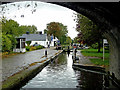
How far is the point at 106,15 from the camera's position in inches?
305

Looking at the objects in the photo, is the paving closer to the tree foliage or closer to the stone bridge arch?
the stone bridge arch

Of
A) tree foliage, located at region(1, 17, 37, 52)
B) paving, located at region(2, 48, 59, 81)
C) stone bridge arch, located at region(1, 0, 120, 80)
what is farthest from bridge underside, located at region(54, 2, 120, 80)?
tree foliage, located at region(1, 17, 37, 52)

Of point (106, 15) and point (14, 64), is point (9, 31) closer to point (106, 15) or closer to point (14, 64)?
point (14, 64)

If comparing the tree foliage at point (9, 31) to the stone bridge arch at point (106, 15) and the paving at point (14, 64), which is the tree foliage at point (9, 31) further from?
the stone bridge arch at point (106, 15)

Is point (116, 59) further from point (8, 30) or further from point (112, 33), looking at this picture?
point (8, 30)

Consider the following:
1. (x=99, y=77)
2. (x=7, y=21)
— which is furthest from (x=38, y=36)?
(x=99, y=77)

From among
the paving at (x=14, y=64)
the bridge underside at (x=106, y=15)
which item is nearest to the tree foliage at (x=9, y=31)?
the paving at (x=14, y=64)

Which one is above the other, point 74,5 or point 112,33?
point 74,5

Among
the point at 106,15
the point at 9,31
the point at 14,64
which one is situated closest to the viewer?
the point at 106,15

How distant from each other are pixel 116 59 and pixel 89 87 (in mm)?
1980

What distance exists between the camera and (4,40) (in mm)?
27844

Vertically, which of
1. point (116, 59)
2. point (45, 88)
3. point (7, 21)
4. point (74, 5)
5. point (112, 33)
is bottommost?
point (45, 88)

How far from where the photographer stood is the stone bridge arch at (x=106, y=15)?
715 centimetres

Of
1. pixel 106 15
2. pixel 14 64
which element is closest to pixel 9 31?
pixel 14 64
